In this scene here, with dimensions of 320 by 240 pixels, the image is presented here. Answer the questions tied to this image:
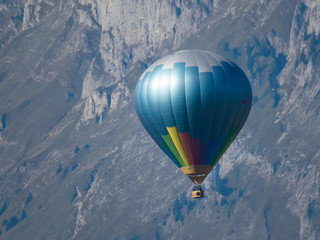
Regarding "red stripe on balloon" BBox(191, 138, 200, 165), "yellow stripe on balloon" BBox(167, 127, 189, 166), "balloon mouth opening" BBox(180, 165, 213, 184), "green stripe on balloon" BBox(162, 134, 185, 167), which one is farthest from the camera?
"green stripe on balloon" BBox(162, 134, 185, 167)

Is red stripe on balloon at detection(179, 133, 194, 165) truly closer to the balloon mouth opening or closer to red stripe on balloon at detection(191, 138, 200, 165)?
red stripe on balloon at detection(191, 138, 200, 165)

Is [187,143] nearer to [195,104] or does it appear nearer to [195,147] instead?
[195,147]

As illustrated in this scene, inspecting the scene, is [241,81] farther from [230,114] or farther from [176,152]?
[176,152]

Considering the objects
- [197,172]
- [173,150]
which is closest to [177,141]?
[173,150]

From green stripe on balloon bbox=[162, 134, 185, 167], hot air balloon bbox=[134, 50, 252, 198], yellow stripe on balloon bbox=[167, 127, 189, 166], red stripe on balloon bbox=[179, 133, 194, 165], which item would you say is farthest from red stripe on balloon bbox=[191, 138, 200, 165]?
green stripe on balloon bbox=[162, 134, 185, 167]

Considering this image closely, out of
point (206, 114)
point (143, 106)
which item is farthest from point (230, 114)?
point (143, 106)

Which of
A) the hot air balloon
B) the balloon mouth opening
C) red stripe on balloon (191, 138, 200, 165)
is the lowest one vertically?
the balloon mouth opening

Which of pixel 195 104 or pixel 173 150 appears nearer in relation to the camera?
pixel 195 104

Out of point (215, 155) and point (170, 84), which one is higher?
point (170, 84)
